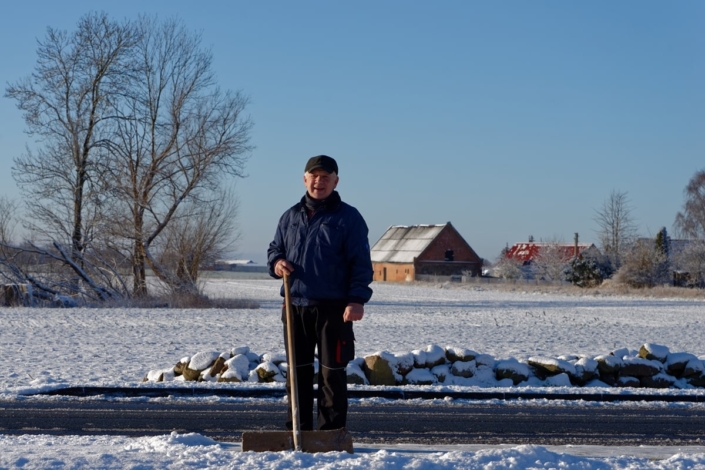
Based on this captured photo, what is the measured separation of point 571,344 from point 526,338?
5.46 ft

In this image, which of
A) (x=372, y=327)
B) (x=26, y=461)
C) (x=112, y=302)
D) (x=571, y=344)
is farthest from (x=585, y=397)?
(x=112, y=302)

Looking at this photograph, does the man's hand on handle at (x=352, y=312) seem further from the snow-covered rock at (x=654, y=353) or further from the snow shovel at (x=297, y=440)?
the snow-covered rock at (x=654, y=353)

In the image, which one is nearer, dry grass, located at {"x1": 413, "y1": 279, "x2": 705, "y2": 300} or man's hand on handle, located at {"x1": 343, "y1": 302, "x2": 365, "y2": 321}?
man's hand on handle, located at {"x1": 343, "y1": 302, "x2": 365, "y2": 321}

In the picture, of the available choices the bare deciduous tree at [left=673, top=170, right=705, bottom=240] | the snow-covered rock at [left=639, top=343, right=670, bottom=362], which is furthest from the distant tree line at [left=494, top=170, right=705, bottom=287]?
the snow-covered rock at [left=639, top=343, right=670, bottom=362]

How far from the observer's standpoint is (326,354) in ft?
20.2

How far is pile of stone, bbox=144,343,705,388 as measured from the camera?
35.7 ft

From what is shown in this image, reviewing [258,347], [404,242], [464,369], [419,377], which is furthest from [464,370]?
[404,242]

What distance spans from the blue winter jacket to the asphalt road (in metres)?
1.49

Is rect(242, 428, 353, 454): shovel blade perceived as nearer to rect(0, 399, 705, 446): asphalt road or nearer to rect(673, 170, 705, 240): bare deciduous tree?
rect(0, 399, 705, 446): asphalt road

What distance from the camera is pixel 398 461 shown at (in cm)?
510

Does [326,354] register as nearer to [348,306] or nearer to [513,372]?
[348,306]

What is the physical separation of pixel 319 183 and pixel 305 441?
179 centimetres

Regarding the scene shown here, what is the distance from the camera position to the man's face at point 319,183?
6.27m

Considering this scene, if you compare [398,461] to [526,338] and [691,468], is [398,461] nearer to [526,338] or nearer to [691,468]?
[691,468]
